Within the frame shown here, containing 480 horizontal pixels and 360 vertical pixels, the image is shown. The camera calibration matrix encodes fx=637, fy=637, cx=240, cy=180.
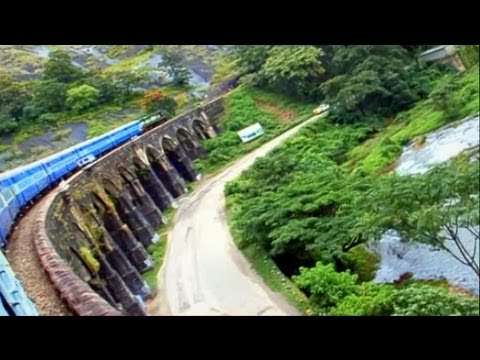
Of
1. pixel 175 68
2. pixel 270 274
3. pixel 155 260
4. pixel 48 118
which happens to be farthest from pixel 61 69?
pixel 270 274

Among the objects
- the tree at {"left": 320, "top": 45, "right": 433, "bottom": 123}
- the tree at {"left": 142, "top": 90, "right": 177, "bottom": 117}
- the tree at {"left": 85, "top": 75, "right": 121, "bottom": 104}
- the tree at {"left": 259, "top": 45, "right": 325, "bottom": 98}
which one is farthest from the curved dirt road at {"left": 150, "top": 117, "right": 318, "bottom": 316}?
the tree at {"left": 85, "top": 75, "right": 121, "bottom": 104}

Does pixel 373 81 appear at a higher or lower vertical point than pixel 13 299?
higher

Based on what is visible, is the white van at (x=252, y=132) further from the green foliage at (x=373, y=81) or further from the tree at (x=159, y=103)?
the tree at (x=159, y=103)

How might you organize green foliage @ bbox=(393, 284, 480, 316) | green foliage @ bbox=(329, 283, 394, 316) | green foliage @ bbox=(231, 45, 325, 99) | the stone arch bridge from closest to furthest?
green foliage @ bbox=(393, 284, 480, 316), green foliage @ bbox=(329, 283, 394, 316), the stone arch bridge, green foliage @ bbox=(231, 45, 325, 99)

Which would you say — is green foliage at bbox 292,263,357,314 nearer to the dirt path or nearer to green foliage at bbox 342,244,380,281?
green foliage at bbox 342,244,380,281

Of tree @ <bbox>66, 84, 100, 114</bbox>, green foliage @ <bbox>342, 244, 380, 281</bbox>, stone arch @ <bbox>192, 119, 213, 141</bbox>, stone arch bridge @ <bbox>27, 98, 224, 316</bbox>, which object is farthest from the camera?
tree @ <bbox>66, 84, 100, 114</bbox>

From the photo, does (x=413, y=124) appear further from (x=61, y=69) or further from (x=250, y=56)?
(x=61, y=69)
